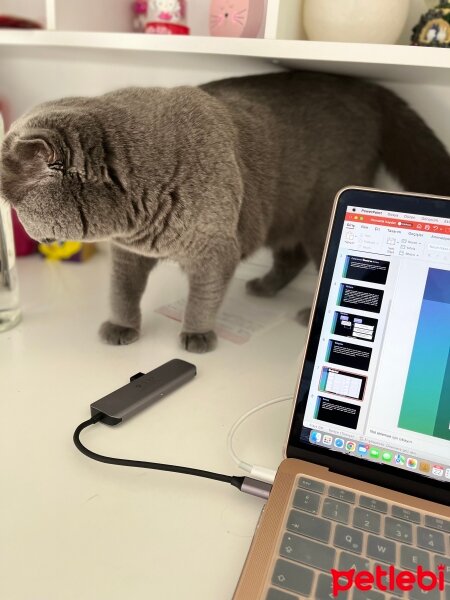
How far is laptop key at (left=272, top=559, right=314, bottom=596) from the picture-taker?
1.35 feet

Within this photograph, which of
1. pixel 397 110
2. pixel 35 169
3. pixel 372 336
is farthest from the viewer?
pixel 397 110

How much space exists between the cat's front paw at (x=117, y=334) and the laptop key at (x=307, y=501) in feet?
1.47

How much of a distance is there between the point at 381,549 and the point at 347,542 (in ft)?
0.09

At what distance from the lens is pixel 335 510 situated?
1.59 ft

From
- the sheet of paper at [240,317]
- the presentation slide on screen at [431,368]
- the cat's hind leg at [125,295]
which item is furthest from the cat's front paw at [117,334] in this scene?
the presentation slide on screen at [431,368]

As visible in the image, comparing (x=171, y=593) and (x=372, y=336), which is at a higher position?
(x=372, y=336)

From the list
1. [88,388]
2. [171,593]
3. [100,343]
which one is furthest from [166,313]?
[171,593]

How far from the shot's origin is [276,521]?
0.47m

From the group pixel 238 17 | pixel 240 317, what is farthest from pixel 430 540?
pixel 238 17

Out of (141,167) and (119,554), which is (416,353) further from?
(141,167)

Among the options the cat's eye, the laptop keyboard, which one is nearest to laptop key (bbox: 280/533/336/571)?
the laptop keyboard

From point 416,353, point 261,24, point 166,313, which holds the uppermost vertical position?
point 261,24

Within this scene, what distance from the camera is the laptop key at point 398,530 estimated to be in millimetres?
462

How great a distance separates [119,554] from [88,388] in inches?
11.6
